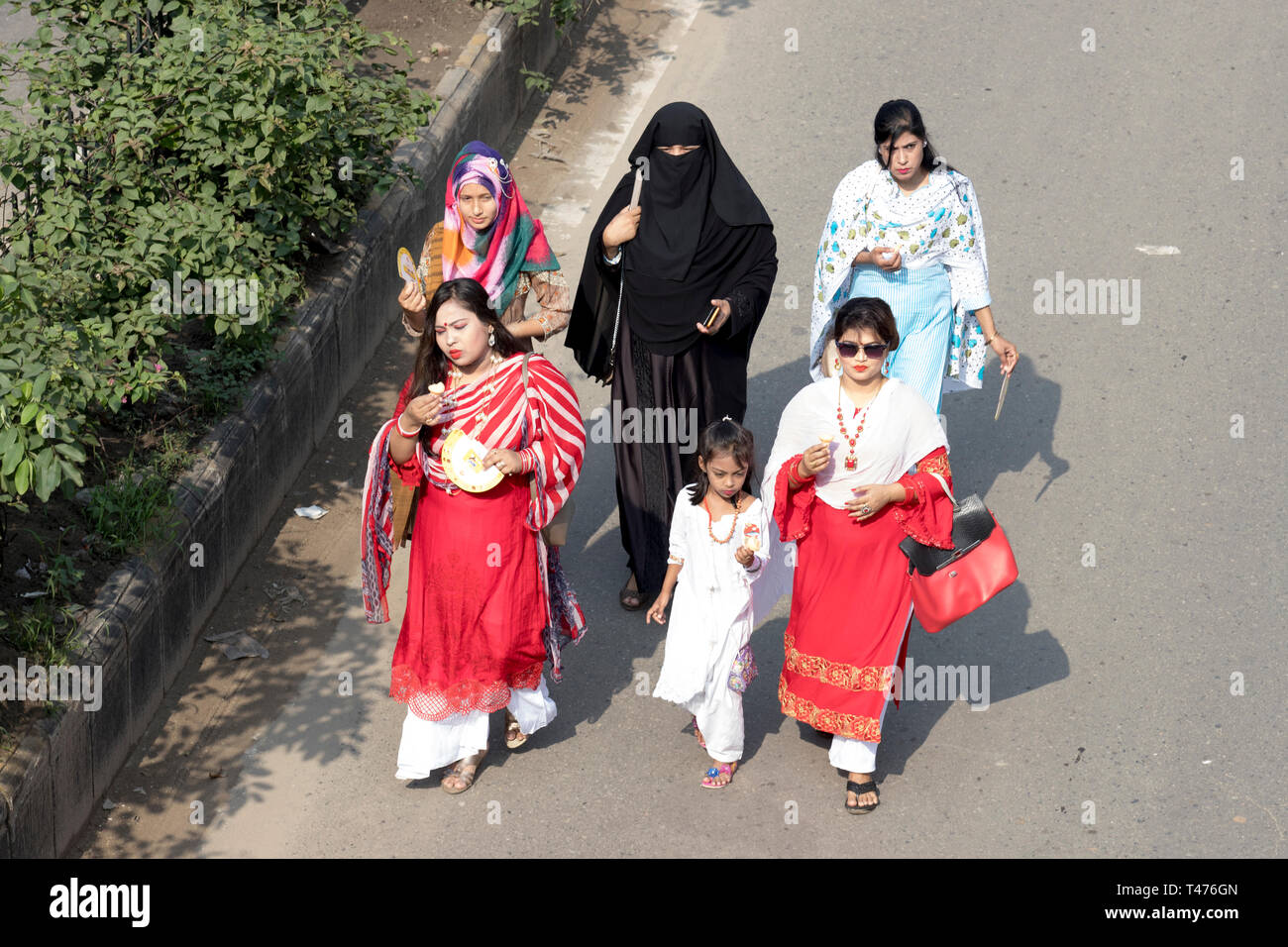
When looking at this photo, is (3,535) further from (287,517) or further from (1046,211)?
(1046,211)

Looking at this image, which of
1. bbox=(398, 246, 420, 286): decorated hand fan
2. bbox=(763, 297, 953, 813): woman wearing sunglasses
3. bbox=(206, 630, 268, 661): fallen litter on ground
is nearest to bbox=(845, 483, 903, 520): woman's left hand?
bbox=(763, 297, 953, 813): woman wearing sunglasses

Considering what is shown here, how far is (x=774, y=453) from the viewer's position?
548 centimetres

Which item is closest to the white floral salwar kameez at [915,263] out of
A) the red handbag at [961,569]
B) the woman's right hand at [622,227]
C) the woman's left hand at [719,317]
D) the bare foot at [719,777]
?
the woman's left hand at [719,317]

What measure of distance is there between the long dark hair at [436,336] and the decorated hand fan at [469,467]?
0.44 feet

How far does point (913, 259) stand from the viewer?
6406 millimetres

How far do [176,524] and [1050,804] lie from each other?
11.2 feet

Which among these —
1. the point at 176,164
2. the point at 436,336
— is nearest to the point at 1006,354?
the point at 436,336

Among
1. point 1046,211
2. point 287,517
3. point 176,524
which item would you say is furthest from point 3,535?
point 1046,211

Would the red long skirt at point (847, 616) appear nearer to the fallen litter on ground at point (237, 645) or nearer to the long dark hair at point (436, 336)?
the long dark hair at point (436, 336)

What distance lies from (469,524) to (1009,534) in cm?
286

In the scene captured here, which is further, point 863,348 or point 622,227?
point 622,227

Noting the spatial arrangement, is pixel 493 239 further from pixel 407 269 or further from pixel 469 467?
pixel 469 467
